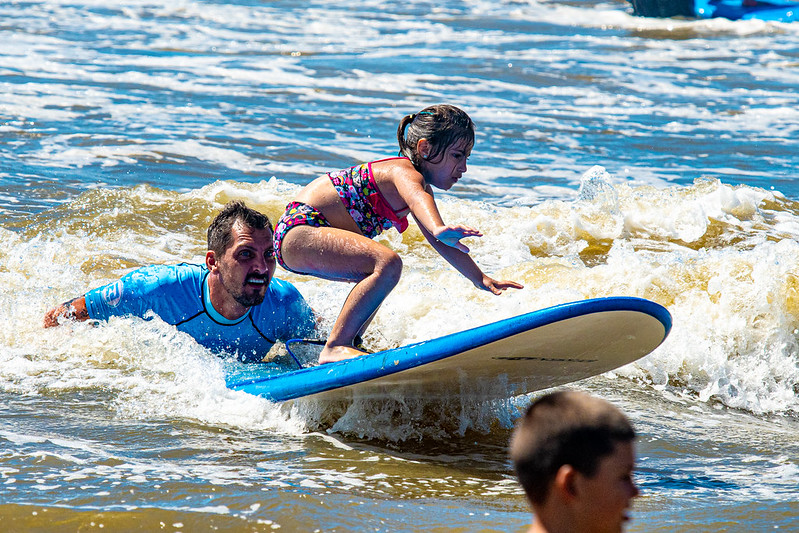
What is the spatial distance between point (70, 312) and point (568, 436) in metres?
3.79

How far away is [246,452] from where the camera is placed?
3660 millimetres

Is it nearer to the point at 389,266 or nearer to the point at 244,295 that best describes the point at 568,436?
the point at 389,266

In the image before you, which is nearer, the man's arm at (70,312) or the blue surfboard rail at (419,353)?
the blue surfboard rail at (419,353)

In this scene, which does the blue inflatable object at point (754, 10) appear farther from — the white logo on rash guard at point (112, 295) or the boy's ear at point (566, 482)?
the boy's ear at point (566, 482)

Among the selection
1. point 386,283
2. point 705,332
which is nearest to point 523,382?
point 386,283

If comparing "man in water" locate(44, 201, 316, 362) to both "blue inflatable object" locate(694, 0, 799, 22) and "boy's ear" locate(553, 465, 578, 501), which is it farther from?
"blue inflatable object" locate(694, 0, 799, 22)

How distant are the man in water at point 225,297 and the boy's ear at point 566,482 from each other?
287 cm

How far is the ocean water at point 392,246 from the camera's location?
10.9ft

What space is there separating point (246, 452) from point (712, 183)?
281 inches

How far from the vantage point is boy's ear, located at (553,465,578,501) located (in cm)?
175

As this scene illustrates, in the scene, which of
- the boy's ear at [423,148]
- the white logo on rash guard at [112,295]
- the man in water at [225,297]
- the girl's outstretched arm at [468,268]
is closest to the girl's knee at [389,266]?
the girl's outstretched arm at [468,268]

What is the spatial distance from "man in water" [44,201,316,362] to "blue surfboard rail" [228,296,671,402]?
455mm

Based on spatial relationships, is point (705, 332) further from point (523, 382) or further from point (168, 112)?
point (168, 112)

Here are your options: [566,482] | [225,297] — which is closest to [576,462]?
[566,482]
